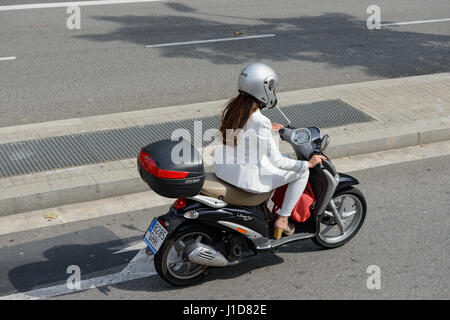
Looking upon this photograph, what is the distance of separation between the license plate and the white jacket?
1.93 feet

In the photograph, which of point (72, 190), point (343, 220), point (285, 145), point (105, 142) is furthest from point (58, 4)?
point (343, 220)

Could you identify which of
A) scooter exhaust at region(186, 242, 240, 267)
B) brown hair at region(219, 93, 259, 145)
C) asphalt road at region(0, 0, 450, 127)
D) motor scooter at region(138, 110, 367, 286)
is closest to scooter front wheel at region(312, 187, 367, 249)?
motor scooter at region(138, 110, 367, 286)

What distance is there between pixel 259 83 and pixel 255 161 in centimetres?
58

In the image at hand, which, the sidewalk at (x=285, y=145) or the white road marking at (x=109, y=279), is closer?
the white road marking at (x=109, y=279)

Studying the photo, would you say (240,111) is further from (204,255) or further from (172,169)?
(204,255)

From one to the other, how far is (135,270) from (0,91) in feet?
16.3

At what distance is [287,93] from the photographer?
9305 millimetres

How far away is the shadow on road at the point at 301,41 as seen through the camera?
1115 centimetres

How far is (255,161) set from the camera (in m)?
4.93

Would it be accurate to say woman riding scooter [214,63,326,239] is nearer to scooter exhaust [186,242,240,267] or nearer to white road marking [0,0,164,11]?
scooter exhaust [186,242,240,267]

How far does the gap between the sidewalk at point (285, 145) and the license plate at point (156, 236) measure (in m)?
1.67

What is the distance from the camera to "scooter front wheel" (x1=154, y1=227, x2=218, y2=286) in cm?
482

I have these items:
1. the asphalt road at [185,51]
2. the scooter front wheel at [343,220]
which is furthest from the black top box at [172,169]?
the asphalt road at [185,51]

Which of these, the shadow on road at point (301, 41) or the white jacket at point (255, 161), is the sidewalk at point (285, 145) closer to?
the shadow on road at point (301, 41)
